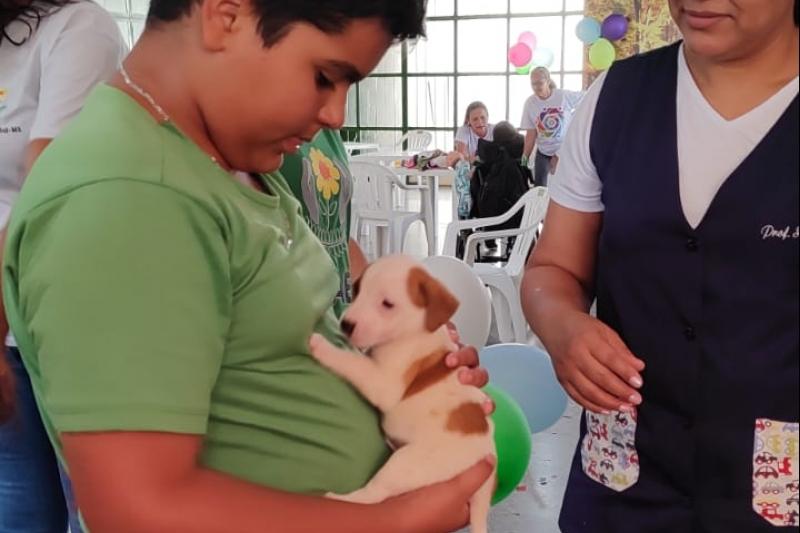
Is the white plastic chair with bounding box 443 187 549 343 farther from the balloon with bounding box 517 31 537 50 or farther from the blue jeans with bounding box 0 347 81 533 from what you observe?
the balloon with bounding box 517 31 537 50

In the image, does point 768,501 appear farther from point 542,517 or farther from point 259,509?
point 542,517

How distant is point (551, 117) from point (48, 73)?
17.6 ft

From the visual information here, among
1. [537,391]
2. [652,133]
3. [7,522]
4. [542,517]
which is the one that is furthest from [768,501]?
[542,517]

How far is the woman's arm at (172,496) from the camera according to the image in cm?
56

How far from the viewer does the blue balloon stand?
66.4 inches

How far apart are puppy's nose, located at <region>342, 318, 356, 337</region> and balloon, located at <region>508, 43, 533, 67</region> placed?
8695 mm

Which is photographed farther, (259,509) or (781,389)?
(781,389)

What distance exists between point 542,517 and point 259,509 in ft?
6.45

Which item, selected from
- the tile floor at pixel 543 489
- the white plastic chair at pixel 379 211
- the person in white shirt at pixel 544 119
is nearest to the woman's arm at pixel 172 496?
the tile floor at pixel 543 489

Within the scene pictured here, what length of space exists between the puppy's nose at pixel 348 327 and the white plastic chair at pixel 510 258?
2.56 meters

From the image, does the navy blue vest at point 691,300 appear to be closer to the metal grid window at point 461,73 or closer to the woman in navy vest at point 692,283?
the woman in navy vest at point 692,283

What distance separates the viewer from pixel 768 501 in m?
0.80

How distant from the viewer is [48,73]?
121cm

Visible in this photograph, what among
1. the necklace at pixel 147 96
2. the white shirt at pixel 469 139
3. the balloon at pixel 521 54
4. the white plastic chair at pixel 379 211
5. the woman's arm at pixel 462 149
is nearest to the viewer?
the necklace at pixel 147 96
